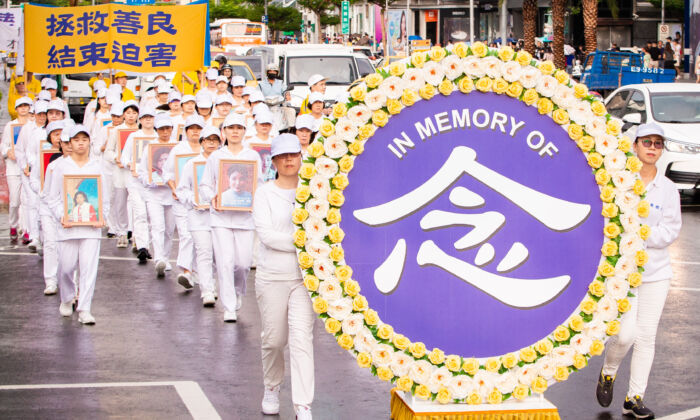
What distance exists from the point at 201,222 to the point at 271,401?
4.29 meters

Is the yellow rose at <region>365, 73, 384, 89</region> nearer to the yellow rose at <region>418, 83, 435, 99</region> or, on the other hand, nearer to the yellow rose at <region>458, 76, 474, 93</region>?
the yellow rose at <region>418, 83, 435, 99</region>

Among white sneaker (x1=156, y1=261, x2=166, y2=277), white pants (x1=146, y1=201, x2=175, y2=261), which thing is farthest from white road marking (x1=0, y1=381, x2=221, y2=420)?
white pants (x1=146, y1=201, x2=175, y2=261)

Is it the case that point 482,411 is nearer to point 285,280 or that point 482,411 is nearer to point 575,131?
point 285,280

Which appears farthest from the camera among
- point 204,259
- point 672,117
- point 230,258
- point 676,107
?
point 676,107

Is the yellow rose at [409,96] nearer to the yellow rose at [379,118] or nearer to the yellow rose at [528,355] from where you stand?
the yellow rose at [379,118]

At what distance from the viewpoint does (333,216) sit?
6.44 m

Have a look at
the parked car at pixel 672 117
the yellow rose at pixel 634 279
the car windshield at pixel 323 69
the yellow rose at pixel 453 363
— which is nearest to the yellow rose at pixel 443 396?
the yellow rose at pixel 453 363

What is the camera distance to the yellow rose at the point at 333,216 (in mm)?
6441

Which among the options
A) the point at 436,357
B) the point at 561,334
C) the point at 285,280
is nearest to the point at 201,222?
the point at 285,280

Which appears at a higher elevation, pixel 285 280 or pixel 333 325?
pixel 285 280

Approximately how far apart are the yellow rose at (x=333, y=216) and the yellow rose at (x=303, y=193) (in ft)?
0.54

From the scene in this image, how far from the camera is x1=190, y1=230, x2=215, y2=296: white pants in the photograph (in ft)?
37.8

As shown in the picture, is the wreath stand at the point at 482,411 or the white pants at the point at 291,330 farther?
the white pants at the point at 291,330

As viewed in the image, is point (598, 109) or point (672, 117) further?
point (672, 117)
